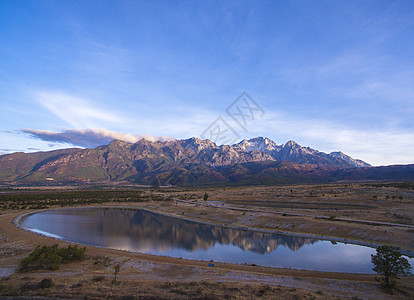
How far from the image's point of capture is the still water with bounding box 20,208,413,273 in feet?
107

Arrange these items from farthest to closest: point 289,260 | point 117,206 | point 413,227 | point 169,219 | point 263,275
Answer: point 117,206, point 169,219, point 413,227, point 289,260, point 263,275

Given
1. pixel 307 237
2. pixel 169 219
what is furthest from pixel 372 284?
pixel 169 219

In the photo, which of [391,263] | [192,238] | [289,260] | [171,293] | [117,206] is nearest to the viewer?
[171,293]

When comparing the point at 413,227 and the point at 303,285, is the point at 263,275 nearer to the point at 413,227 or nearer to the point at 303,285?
the point at 303,285

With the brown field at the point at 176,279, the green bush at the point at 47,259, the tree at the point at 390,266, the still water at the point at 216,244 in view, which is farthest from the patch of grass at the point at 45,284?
the tree at the point at 390,266

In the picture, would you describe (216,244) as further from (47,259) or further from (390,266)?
(390,266)

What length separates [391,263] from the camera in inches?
826

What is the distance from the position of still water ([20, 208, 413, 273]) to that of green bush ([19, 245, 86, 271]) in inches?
478

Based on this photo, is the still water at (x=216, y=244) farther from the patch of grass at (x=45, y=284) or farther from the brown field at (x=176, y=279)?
the patch of grass at (x=45, y=284)

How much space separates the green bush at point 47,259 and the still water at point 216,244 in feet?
39.9

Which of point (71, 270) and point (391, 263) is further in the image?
point (71, 270)

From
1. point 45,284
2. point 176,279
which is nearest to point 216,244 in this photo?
point 176,279

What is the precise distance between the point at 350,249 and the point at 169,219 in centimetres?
4809

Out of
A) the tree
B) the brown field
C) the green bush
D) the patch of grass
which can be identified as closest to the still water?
the brown field
